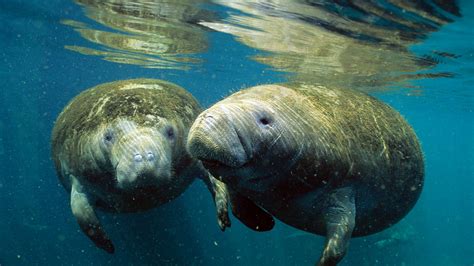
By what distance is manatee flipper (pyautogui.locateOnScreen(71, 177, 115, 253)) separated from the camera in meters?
6.83

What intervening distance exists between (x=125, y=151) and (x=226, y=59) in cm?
1372

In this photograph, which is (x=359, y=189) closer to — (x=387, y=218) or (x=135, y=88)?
(x=387, y=218)

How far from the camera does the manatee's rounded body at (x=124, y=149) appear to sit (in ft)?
17.3

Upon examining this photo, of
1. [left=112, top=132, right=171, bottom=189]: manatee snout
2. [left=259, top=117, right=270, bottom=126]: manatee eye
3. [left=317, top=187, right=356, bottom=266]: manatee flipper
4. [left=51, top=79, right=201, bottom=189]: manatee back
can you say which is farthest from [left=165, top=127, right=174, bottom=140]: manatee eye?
[left=317, top=187, right=356, bottom=266]: manatee flipper

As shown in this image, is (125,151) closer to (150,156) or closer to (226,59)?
(150,156)

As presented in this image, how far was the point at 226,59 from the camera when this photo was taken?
1853cm

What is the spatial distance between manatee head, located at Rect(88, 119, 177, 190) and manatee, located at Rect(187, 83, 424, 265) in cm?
97

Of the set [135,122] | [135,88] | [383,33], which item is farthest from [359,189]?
[383,33]

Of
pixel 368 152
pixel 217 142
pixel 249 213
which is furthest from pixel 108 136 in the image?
pixel 368 152

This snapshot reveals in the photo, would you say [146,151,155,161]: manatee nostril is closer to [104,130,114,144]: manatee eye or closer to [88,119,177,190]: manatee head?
[88,119,177,190]: manatee head

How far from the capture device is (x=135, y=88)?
7.57 m

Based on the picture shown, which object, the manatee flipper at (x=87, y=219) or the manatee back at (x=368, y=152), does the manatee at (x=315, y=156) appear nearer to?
the manatee back at (x=368, y=152)

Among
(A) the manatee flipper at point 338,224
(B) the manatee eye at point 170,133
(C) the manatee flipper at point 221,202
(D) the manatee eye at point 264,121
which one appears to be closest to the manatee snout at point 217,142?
(D) the manatee eye at point 264,121

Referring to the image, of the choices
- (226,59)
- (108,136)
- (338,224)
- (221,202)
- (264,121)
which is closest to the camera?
(264,121)
